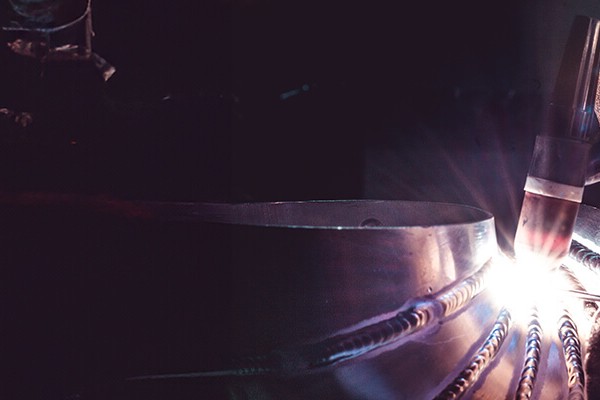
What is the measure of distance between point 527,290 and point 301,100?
0.65 meters

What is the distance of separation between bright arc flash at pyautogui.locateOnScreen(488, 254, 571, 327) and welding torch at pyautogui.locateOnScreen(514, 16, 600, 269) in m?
0.02

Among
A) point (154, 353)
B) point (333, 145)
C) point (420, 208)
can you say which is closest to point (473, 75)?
point (333, 145)

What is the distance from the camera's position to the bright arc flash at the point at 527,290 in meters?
0.60

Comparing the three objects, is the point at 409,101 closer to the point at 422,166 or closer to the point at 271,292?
the point at 422,166

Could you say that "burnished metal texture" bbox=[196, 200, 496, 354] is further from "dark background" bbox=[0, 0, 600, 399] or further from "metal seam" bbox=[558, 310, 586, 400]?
"dark background" bbox=[0, 0, 600, 399]

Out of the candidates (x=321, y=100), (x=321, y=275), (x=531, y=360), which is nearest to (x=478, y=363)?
(x=531, y=360)

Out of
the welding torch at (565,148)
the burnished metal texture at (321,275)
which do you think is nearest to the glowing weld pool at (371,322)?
the burnished metal texture at (321,275)

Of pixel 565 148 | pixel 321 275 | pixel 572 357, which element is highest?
pixel 565 148

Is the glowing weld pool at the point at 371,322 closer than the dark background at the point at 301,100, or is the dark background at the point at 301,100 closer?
the glowing weld pool at the point at 371,322

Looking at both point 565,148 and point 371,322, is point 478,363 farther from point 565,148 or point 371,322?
point 565,148

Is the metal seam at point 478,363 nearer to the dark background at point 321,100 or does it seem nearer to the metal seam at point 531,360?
the metal seam at point 531,360

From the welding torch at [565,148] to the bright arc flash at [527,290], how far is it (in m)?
0.02

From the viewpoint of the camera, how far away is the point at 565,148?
24.1 inches

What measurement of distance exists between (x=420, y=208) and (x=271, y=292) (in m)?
0.39
